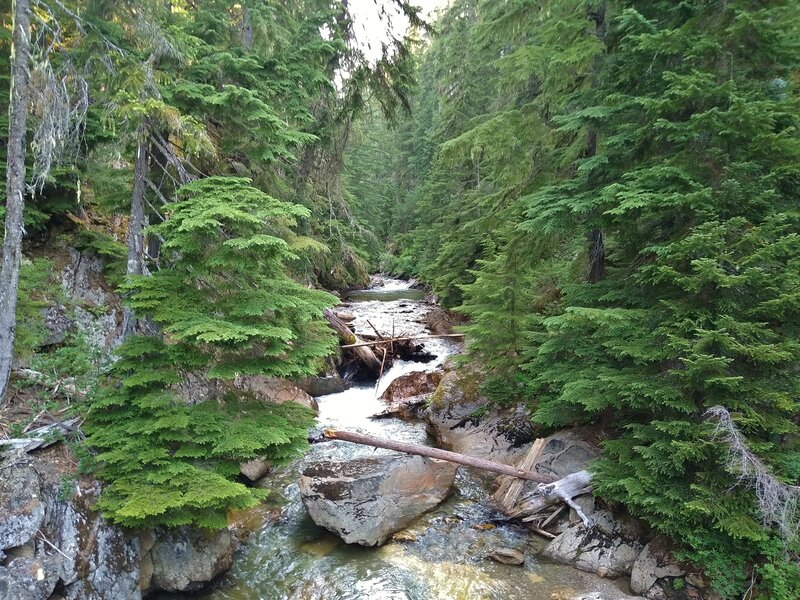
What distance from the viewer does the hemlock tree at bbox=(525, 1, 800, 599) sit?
16.9 feet

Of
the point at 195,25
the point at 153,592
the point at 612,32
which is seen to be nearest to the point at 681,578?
the point at 153,592

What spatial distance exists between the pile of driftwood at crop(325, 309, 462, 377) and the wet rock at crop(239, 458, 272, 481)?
5861 millimetres

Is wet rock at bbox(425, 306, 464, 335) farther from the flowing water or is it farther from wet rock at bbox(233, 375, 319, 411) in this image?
the flowing water

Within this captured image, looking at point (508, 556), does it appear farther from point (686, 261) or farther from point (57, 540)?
point (57, 540)

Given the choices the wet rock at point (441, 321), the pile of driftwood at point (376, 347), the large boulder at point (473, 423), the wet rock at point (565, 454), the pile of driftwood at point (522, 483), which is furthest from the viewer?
the wet rock at point (441, 321)

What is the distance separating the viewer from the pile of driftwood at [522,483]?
715 centimetres

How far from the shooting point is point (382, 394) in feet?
44.5

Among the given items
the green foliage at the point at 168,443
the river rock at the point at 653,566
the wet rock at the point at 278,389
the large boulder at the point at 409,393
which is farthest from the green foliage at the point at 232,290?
the large boulder at the point at 409,393

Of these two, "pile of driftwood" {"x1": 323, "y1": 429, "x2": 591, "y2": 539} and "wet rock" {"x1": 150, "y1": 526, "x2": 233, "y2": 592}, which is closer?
"wet rock" {"x1": 150, "y1": 526, "x2": 233, "y2": 592}

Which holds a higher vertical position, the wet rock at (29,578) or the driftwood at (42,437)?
the driftwood at (42,437)

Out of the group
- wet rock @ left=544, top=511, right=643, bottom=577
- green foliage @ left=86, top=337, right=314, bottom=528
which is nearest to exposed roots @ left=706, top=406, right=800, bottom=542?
wet rock @ left=544, top=511, right=643, bottom=577

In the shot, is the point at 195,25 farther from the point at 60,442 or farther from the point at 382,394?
the point at 382,394

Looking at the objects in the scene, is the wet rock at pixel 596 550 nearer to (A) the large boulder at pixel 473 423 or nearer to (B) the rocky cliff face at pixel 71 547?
(A) the large boulder at pixel 473 423

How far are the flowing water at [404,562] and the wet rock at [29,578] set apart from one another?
190cm
